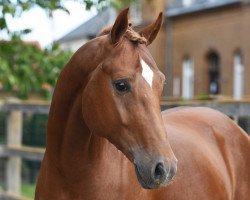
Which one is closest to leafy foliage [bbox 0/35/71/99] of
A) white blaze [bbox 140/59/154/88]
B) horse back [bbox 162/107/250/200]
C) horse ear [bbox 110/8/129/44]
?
horse back [bbox 162/107/250/200]

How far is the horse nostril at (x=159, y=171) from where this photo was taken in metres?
3.03

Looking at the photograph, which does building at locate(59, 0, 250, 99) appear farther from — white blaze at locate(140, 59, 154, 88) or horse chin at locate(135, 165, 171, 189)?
horse chin at locate(135, 165, 171, 189)

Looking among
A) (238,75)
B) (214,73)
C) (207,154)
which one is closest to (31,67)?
(207,154)

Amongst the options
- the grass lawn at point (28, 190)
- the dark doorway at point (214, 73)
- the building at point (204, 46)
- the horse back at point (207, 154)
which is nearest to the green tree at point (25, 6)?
the horse back at point (207, 154)

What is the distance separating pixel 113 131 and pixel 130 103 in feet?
0.57

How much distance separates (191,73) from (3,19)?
92.5 ft

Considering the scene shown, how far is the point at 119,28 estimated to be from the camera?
3.33 m

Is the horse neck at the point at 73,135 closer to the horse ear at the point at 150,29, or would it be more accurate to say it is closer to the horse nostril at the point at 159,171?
the horse ear at the point at 150,29

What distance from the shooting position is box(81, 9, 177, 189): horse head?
3.10m

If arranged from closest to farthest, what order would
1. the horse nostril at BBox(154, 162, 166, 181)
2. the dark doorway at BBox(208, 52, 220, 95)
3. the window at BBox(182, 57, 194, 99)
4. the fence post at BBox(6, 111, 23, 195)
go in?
the horse nostril at BBox(154, 162, 166, 181) < the fence post at BBox(6, 111, 23, 195) < the dark doorway at BBox(208, 52, 220, 95) < the window at BBox(182, 57, 194, 99)

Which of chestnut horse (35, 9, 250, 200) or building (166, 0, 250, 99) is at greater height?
building (166, 0, 250, 99)

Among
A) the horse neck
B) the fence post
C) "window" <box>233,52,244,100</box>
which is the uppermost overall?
"window" <box>233,52,244,100</box>

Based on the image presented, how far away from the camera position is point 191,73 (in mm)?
32969

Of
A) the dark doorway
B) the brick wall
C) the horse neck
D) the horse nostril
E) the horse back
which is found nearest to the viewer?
the horse nostril
